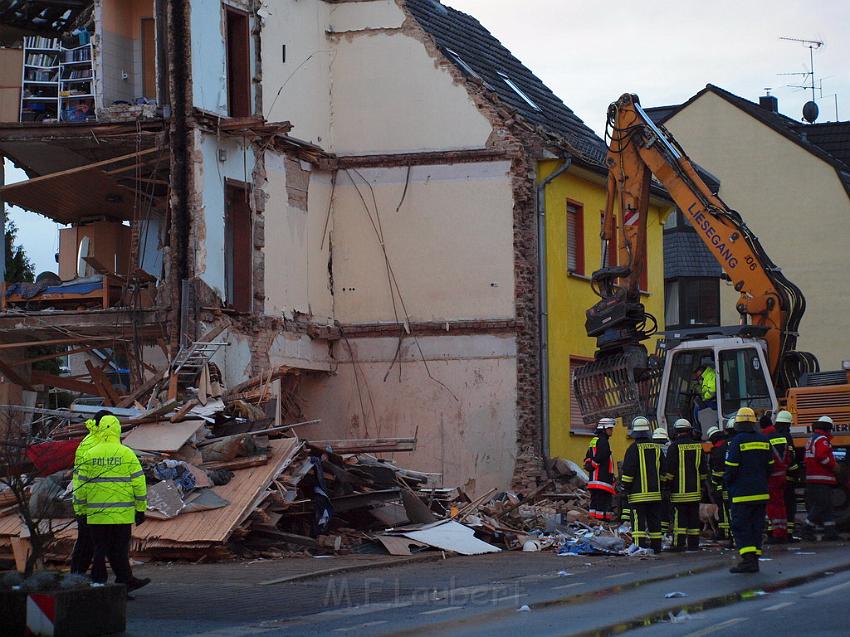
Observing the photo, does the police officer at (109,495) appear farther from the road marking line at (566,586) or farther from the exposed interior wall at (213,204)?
the exposed interior wall at (213,204)

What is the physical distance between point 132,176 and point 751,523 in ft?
44.6

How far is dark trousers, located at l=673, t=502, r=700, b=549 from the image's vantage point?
63.2 feet

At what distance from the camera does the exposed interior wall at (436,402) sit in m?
26.8

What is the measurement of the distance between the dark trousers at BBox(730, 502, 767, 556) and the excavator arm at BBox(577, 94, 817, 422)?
5992 millimetres

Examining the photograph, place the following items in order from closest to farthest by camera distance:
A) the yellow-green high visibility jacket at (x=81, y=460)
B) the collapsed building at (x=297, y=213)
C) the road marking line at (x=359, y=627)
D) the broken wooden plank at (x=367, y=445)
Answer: the road marking line at (x=359, y=627) → the yellow-green high visibility jacket at (x=81, y=460) → the broken wooden plank at (x=367, y=445) → the collapsed building at (x=297, y=213)

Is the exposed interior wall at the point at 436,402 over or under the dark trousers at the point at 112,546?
over

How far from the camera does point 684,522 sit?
19281mm

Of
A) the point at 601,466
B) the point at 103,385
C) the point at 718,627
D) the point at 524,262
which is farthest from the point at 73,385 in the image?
the point at 718,627

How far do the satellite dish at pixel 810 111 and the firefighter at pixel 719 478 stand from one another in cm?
3937

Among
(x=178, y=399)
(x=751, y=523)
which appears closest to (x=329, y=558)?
(x=178, y=399)

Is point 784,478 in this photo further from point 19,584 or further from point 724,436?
point 19,584

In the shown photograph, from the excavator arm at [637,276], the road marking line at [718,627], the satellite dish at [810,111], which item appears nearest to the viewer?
the road marking line at [718,627]

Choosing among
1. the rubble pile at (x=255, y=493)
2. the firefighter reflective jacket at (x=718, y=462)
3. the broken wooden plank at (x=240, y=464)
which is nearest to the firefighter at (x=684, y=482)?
the firefighter reflective jacket at (x=718, y=462)

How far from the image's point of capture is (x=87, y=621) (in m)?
11.2
